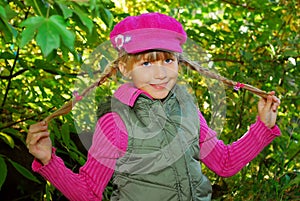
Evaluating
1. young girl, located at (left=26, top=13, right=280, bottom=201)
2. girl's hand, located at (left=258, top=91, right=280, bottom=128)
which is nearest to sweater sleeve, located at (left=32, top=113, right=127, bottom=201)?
young girl, located at (left=26, top=13, right=280, bottom=201)

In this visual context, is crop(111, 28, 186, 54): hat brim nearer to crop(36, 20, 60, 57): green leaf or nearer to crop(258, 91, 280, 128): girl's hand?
crop(258, 91, 280, 128): girl's hand

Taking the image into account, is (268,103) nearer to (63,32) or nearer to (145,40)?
(145,40)

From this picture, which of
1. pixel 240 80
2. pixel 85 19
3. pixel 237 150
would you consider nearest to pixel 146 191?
pixel 237 150

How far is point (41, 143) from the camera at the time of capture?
1.68m

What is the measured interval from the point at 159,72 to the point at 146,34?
0.35 ft

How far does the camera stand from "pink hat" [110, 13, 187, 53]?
1691mm

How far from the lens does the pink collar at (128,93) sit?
5.69 feet

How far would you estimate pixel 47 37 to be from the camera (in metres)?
1.16

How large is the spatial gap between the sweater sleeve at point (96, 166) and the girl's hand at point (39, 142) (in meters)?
0.03

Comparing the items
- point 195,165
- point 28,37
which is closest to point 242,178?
point 195,165

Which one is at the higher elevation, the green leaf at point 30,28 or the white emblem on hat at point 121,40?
the green leaf at point 30,28

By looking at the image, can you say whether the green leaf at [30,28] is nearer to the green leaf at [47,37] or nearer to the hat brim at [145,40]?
the green leaf at [47,37]

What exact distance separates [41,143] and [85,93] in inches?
7.4

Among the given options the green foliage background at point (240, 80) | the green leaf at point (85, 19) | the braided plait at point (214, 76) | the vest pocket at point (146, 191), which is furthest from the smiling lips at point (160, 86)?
the green foliage background at point (240, 80)
